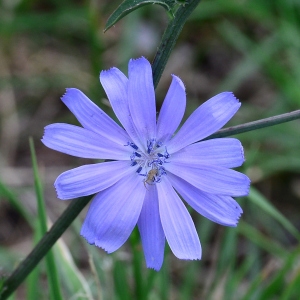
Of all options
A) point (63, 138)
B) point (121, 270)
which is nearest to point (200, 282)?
point (121, 270)

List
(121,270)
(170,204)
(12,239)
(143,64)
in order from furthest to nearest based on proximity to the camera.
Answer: (12,239), (121,270), (170,204), (143,64)

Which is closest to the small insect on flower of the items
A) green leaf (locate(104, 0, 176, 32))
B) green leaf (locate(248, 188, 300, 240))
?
green leaf (locate(104, 0, 176, 32))

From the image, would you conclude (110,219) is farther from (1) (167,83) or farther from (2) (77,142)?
(1) (167,83)

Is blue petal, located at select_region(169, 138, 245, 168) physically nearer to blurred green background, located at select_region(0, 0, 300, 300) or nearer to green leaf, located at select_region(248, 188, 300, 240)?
green leaf, located at select_region(248, 188, 300, 240)

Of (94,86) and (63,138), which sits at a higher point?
(94,86)

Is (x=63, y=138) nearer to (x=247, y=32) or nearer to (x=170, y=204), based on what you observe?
(x=170, y=204)

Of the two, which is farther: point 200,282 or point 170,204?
point 200,282
